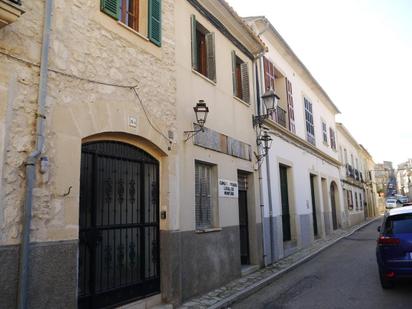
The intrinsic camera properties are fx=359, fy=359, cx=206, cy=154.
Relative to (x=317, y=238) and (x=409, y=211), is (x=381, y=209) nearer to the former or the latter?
(x=317, y=238)

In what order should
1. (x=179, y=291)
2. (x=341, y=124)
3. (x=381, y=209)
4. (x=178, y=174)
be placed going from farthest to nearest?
(x=381, y=209) < (x=341, y=124) < (x=178, y=174) < (x=179, y=291)

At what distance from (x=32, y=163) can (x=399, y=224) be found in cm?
656

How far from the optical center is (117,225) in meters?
5.80

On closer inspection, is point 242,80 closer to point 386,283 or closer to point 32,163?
point 386,283

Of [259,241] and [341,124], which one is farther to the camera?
[341,124]

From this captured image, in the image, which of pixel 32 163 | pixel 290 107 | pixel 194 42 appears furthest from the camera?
pixel 290 107

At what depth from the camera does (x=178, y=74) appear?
746cm

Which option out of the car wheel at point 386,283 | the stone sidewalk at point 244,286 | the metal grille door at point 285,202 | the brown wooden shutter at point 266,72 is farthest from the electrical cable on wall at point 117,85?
the metal grille door at point 285,202

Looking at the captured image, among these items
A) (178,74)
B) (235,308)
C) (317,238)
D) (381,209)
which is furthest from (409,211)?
(381,209)

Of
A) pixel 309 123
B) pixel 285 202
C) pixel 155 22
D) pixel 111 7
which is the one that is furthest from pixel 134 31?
pixel 309 123

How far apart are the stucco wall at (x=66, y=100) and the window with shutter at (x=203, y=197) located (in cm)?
146

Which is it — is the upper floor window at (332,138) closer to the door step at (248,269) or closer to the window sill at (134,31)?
the door step at (248,269)

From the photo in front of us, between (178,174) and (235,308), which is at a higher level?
(178,174)

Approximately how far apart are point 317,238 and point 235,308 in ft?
39.1
